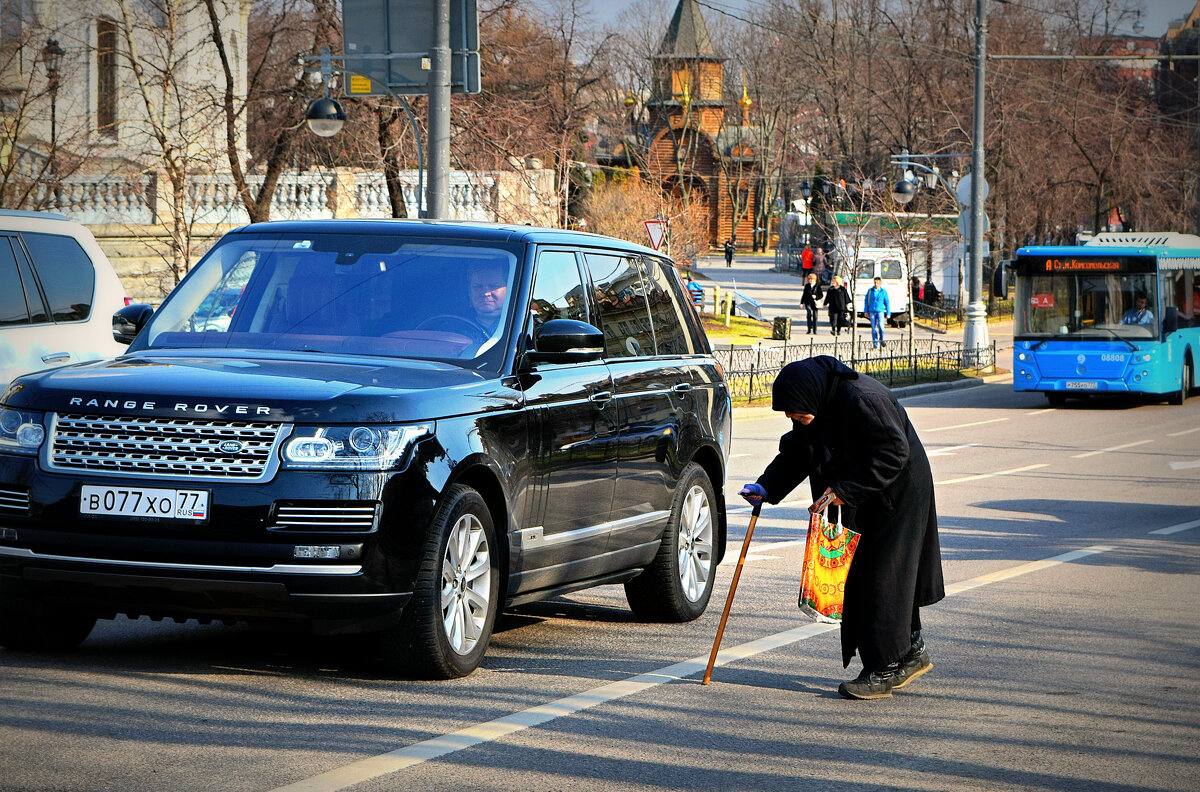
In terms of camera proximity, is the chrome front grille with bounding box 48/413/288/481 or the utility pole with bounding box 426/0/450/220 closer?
the chrome front grille with bounding box 48/413/288/481

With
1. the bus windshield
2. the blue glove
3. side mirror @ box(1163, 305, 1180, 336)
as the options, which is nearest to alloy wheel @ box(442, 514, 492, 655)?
the blue glove

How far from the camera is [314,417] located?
6.07 m

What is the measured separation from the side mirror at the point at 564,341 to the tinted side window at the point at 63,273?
503 centimetres

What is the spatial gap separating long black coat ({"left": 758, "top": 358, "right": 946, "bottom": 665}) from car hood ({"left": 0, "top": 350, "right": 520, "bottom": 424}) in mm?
1364

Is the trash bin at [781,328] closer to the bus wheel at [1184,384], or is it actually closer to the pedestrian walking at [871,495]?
the bus wheel at [1184,384]

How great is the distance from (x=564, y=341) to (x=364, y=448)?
4.17ft

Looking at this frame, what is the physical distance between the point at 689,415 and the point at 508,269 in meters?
1.68

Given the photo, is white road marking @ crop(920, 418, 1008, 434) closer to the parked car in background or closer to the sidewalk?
the sidewalk

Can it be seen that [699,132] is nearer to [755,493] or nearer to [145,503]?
[755,493]

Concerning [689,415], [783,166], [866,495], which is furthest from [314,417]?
[783,166]

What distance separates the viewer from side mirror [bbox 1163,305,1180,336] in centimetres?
2912

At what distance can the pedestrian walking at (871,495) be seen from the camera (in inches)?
266

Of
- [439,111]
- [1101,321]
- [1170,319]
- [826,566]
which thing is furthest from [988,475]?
[1170,319]

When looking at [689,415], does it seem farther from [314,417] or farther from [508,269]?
[314,417]
